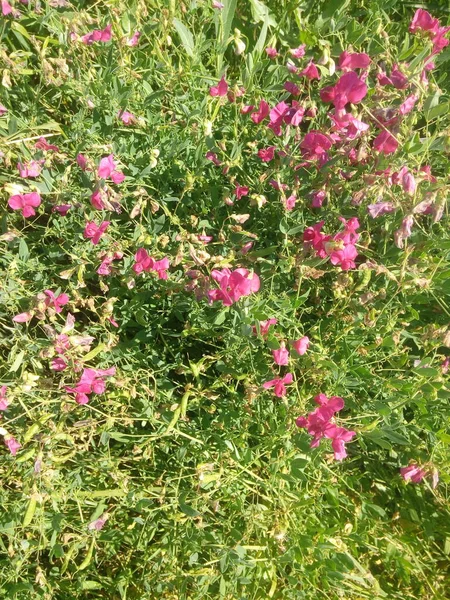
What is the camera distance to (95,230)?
160 cm

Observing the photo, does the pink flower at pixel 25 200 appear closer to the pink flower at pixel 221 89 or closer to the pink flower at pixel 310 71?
the pink flower at pixel 221 89

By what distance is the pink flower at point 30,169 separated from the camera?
157cm

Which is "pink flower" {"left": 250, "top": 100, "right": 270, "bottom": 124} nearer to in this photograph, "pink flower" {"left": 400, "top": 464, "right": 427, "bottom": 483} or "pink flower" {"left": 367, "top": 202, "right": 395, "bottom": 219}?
"pink flower" {"left": 367, "top": 202, "right": 395, "bottom": 219}

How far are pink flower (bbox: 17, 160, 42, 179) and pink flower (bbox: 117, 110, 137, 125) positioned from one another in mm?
287

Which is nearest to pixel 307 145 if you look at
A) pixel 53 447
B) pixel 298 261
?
pixel 298 261

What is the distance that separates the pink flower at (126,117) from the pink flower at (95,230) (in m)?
0.35

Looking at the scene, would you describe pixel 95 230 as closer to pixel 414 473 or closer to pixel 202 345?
pixel 202 345

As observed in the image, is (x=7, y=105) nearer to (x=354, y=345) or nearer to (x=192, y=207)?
(x=192, y=207)

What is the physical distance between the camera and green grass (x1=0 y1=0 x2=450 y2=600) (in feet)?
5.27

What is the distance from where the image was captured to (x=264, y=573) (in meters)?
1.80

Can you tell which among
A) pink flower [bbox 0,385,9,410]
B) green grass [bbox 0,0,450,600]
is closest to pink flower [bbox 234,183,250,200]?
green grass [bbox 0,0,450,600]

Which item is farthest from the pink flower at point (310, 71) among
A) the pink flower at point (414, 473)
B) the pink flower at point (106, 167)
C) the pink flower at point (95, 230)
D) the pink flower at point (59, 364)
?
the pink flower at point (414, 473)

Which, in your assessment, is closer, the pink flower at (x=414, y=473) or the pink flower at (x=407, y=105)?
the pink flower at (x=407, y=105)

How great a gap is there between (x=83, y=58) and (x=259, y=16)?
2.32 feet
